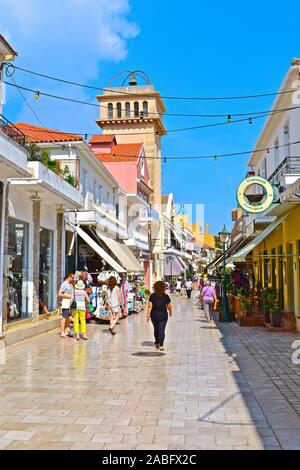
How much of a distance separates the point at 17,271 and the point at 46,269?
2837 mm

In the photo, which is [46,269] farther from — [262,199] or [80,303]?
Answer: [262,199]

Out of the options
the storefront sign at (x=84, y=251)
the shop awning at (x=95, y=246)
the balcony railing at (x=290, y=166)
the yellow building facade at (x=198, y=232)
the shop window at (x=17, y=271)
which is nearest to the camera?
the shop window at (x=17, y=271)

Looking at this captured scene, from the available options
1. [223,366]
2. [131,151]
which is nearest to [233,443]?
[223,366]

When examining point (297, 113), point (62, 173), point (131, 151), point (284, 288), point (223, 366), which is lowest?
point (223, 366)

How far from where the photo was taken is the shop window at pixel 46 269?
A: 16.8 m

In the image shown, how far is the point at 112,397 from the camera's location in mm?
6961

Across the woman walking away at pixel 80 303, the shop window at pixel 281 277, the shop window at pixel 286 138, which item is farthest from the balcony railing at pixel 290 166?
the woman walking away at pixel 80 303

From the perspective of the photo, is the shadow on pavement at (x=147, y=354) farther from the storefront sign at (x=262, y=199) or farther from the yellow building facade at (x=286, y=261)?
the storefront sign at (x=262, y=199)

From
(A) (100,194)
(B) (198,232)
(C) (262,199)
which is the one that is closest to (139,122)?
(A) (100,194)

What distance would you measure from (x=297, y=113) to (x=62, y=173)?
27.3 feet

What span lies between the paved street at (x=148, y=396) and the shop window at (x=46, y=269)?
4.31 metres

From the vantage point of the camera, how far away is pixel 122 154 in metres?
36.4

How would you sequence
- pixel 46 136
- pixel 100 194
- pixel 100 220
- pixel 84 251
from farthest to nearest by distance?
pixel 100 194, pixel 100 220, pixel 84 251, pixel 46 136
